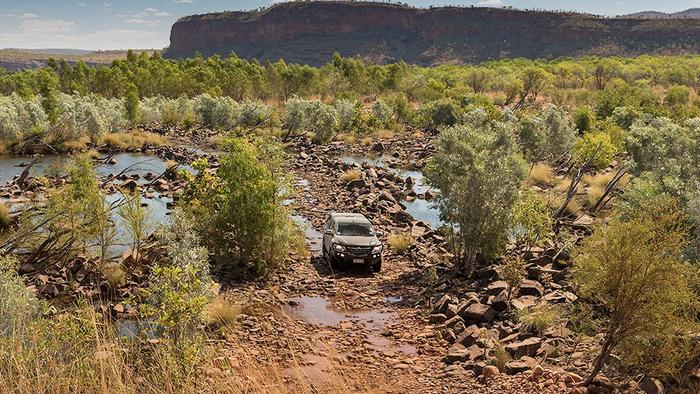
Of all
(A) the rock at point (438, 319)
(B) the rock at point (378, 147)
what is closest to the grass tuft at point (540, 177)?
(B) the rock at point (378, 147)

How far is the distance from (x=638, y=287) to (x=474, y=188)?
7933mm

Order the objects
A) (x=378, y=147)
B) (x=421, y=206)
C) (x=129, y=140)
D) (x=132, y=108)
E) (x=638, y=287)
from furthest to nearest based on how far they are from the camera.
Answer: (x=132, y=108) → (x=378, y=147) → (x=129, y=140) → (x=421, y=206) → (x=638, y=287)

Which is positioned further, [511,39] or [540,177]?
[511,39]

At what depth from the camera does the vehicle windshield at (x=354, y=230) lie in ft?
62.1

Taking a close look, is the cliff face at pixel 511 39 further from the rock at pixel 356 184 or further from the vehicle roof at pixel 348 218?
the vehicle roof at pixel 348 218

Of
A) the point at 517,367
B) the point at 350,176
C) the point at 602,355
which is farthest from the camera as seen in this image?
the point at 350,176

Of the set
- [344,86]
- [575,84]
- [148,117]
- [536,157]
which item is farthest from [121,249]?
[575,84]

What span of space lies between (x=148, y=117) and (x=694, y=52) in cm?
12995

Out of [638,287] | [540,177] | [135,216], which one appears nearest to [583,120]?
[540,177]

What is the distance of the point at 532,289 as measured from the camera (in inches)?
619

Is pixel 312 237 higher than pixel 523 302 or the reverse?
the reverse

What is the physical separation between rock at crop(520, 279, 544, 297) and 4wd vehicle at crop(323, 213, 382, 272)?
4915 millimetres

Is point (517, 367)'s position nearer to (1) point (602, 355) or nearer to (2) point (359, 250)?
(1) point (602, 355)

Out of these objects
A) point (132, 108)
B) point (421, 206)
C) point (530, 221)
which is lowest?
point (421, 206)
